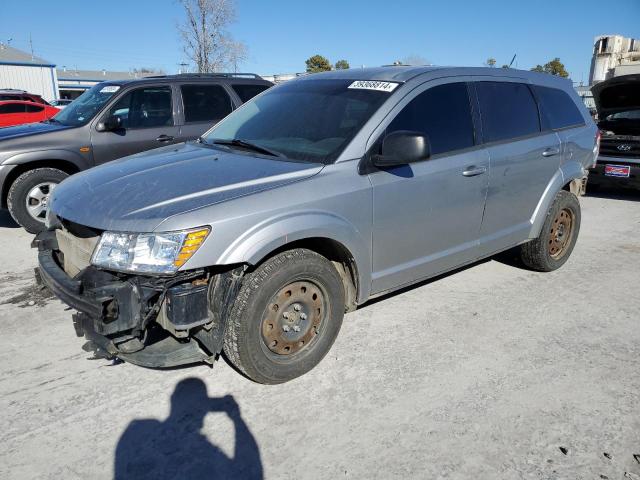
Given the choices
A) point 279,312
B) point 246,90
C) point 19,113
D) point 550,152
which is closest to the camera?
point 279,312

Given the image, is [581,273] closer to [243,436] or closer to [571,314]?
[571,314]

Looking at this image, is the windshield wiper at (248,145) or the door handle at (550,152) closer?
the windshield wiper at (248,145)

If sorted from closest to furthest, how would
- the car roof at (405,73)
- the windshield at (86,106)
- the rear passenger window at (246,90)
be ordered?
1. the car roof at (405,73)
2. the windshield at (86,106)
3. the rear passenger window at (246,90)

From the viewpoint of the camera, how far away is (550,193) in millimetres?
4633

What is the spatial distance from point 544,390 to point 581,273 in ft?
8.29

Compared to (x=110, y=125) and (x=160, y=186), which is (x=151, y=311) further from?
(x=110, y=125)

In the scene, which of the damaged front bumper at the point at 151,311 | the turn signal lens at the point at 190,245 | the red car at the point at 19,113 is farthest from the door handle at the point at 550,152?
the red car at the point at 19,113

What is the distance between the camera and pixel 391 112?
3355 mm

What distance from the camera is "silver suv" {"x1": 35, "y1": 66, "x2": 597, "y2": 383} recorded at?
2559mm

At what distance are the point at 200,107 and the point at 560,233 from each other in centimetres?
486

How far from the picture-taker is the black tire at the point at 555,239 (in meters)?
4.81

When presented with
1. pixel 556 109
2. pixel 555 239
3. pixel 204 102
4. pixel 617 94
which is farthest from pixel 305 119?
pixel 617 94

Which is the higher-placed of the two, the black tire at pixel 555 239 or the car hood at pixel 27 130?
the car hood at pixel 27 130

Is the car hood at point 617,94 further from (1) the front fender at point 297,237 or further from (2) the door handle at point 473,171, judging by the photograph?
(1) the front fender at point 297,237
